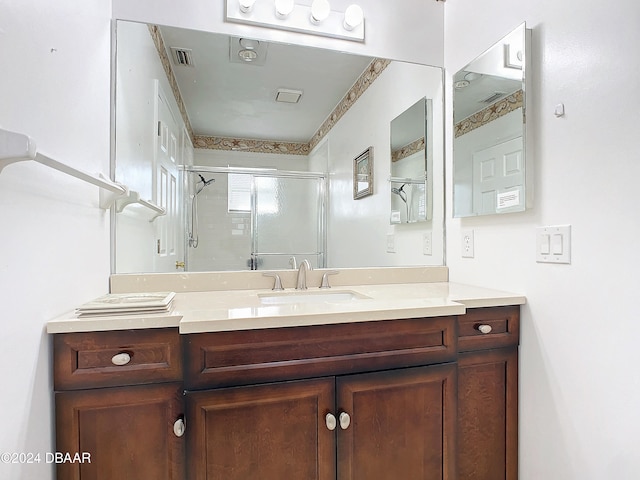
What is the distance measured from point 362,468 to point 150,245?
116 centimetres

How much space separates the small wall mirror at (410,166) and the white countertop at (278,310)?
0.46 meters

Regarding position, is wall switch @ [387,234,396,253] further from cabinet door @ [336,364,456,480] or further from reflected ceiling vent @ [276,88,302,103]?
reflected ceiling vent @ [276,88,302,103]

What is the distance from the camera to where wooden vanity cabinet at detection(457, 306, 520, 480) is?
123 centimetres

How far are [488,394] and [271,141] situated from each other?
137 cm

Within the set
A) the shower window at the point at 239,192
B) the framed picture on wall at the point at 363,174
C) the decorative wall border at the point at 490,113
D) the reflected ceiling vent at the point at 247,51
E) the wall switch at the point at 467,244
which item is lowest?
the wall switch at the point at 467,244

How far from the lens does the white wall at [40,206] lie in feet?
2.33

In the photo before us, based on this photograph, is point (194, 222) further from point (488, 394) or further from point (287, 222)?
point (488, 394)

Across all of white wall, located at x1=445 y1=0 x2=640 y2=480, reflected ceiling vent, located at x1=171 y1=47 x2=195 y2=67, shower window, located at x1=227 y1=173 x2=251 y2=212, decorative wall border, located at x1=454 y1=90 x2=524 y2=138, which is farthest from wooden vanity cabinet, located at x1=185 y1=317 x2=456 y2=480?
reflected ceiling vent, located at x1=171 y1=47 x2=195 y2=67

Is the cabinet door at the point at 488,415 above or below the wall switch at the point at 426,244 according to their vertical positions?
below

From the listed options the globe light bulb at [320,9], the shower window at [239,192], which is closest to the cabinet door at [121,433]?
the shower window at [239,192]

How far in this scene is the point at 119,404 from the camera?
926 millimetres

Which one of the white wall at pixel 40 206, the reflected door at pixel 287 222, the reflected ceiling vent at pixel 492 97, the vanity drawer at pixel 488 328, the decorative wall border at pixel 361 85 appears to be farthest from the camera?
the decorative wall border at pixel 361 85

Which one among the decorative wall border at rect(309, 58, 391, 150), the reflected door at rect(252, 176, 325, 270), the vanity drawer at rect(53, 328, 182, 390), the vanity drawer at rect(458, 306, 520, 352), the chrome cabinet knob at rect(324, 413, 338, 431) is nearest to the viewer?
the vanity drawer at rect(53, 328, 182, 390)

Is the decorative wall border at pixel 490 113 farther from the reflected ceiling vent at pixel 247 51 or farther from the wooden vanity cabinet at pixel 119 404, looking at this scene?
the wooden vanity cabinet at pixel 119 404
